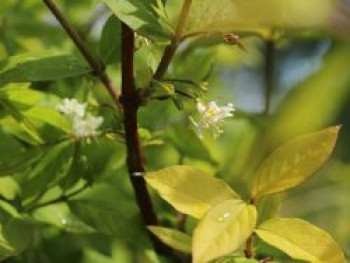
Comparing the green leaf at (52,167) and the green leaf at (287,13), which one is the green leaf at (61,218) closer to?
the green leaf at (52,167)

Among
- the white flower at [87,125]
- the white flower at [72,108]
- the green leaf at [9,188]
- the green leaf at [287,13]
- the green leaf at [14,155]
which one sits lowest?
the green leaf at [9,188]

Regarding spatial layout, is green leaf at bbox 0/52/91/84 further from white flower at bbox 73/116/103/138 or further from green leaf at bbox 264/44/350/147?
green leaf at bbox 264/44/350/147

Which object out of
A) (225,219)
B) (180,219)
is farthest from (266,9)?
(180,219)

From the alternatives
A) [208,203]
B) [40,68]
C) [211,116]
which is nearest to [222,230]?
[208,203]

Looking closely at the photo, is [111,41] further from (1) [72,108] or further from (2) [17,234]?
(2) [17,234]

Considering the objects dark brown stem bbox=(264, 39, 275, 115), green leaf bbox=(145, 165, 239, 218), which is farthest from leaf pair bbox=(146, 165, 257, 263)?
dark brown stem bbox=(264, 39, 275, 115)

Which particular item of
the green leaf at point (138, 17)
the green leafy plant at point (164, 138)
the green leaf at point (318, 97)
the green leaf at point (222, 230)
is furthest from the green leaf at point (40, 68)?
the green leaf at point (318, 97)

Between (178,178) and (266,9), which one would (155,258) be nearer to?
(178,178)
